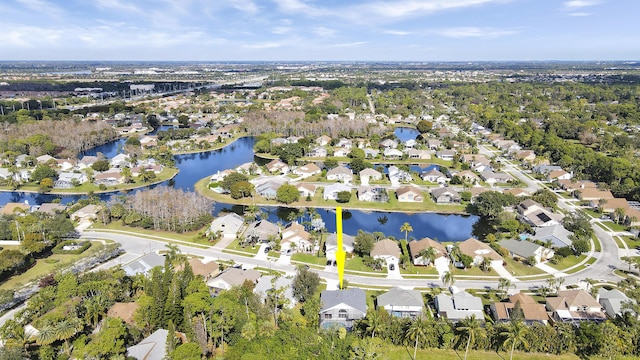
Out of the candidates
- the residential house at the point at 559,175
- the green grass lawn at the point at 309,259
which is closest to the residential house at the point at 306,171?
the green grass lawn at the point at 309,259

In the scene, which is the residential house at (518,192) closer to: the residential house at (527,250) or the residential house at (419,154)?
the residential house at (527,250)

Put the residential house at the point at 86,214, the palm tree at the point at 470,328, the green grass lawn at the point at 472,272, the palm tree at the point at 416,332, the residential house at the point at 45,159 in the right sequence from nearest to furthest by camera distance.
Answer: the palm tree at the point at 470,328 → the palm tree at the point at 416,332 → the green grass lawn at the point at 472,272 → the residential house at the point at 86,214 → the residential house at the point at 45,159

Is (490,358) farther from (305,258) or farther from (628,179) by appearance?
(628,179)

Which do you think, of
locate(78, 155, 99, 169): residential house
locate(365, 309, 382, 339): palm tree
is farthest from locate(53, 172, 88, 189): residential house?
locate(365, 309, 382, 339): palm tree

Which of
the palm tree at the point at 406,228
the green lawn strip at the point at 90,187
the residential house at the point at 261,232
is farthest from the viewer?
the green lawn strip at the point at 90,187

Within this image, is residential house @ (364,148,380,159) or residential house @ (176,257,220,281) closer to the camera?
residential house @ (176,257,220,281)

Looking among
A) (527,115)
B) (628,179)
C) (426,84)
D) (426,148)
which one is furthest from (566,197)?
(426,84)

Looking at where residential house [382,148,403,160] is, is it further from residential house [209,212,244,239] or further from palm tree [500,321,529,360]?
palm tree [500,321,529,360]
